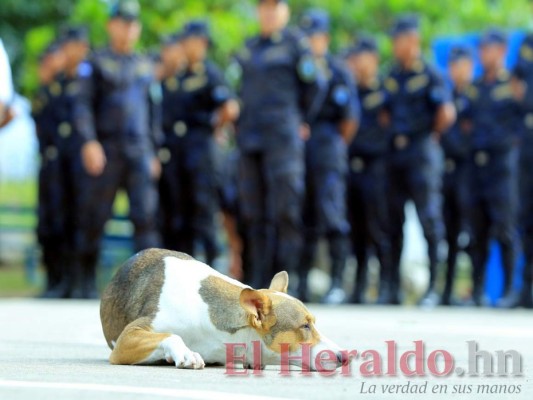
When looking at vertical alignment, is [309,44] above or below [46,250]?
above

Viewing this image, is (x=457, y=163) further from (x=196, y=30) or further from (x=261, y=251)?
(x=196, y=30)

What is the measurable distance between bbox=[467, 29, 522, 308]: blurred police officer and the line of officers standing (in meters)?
0.02

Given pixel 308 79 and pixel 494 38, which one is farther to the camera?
pixel 494 38

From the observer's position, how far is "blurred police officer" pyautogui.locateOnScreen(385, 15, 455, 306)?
584 inches

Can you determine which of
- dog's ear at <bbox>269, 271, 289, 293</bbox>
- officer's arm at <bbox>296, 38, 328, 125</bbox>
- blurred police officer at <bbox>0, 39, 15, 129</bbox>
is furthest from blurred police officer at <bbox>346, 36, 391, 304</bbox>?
dog's ear at <bbox>269, 271, 289, 293</bbox>

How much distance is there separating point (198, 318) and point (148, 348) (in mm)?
236

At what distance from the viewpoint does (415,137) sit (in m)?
15.1

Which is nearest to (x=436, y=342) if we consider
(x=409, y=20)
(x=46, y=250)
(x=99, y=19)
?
(x=409, y=20)

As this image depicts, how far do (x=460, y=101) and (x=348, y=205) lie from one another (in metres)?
1.62

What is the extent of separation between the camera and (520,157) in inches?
578

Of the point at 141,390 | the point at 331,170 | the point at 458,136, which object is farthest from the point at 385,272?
the point at 141,390

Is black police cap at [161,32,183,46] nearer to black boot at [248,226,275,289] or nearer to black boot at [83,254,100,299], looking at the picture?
black boot at [83,254,100,299]

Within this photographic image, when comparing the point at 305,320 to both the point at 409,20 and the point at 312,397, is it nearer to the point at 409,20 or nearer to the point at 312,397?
the point at 312,397

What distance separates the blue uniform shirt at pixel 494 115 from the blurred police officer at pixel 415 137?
0.99 feet
